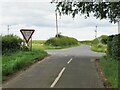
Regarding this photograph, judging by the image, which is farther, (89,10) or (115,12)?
(89,10)

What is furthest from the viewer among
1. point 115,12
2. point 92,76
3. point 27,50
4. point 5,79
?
point 27,50

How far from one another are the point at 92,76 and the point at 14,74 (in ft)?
12.9

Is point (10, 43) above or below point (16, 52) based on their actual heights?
above

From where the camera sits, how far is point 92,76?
1830 cm

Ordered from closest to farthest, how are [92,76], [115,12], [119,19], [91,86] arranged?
[91,86] < [92,76] < [115,12] < [119,19]

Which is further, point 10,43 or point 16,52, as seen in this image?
point 16,52

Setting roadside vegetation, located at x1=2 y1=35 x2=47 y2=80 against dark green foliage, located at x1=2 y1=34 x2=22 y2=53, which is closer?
roadside vegetation, located at x1=2 y1=35 x2=47 y2=80

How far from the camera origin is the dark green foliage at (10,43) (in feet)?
103

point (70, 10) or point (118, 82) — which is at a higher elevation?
point (70, 10)

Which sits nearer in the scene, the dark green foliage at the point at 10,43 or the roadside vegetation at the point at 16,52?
the roadside vegetation at the point at 16,52

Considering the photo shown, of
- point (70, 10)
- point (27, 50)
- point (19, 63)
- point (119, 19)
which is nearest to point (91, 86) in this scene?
point (19, 63)

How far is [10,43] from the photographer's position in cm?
3241

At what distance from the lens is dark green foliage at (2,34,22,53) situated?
31484mm

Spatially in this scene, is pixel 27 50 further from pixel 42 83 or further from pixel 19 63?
pixel 42 83
